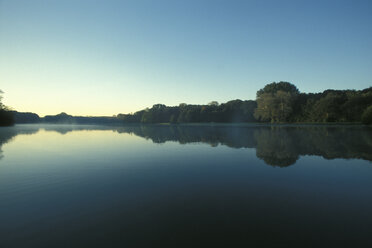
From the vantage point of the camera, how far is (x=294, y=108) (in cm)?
8875

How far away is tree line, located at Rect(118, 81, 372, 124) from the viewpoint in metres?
69.8

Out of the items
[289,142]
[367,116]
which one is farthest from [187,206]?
[367,116]

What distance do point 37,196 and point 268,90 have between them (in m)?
112

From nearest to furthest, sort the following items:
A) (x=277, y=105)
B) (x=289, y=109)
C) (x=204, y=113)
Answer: (x=289, y=109), (x=277, y=105), (x=204, y=113)

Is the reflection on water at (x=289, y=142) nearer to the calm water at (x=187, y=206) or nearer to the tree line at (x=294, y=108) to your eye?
the calm water at (x=187, y=206)

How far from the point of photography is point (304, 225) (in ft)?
15.6

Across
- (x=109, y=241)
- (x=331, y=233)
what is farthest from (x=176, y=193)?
(x=331, y=233)

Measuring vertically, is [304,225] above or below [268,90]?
below

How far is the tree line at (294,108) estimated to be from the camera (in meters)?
69.8

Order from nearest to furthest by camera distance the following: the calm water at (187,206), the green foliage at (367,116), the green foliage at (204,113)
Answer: the calm water at (187,206), the green foliage at (367,116), the green foliage at (204,113)

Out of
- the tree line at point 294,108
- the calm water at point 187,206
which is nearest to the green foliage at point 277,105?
the tree line at point 294,108

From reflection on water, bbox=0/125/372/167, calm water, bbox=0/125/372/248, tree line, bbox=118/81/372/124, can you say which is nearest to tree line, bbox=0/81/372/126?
tree line, bbox=118/81/372/124

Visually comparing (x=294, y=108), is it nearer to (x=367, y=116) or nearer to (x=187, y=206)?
(x=367, y=116)

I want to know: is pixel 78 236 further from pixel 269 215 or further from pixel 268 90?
pixel 268 90
